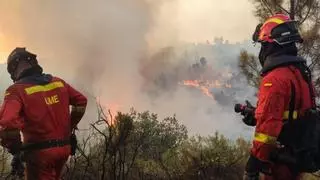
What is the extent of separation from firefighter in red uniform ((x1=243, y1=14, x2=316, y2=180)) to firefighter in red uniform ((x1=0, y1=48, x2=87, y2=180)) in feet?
6.26

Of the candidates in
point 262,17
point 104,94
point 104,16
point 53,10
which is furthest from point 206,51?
point 262,17

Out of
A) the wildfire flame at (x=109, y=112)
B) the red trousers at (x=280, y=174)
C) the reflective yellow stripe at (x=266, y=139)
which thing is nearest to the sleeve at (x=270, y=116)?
the reflective yellow stripe at (x=266, y=139)

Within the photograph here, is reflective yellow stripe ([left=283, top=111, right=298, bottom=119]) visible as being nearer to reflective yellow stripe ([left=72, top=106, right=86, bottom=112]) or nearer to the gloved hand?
the gloved hand

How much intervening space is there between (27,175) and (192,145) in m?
6.04

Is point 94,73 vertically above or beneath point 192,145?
above

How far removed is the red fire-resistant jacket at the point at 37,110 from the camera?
450 cm

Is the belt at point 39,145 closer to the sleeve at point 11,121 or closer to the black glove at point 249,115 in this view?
the sleeve at point 11,121

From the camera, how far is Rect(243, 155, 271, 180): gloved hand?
384 cm

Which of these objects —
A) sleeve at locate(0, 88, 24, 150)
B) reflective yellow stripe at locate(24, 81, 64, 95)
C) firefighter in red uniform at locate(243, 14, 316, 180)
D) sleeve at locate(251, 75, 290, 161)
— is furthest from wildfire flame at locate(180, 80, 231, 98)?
sleeve at locate(251, 75, 290, 161)

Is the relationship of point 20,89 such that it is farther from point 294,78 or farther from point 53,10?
point 53,10

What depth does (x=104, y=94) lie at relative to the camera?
2781 inches

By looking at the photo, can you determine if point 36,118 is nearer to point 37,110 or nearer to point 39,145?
point 37,110

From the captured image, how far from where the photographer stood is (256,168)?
3.85 meters

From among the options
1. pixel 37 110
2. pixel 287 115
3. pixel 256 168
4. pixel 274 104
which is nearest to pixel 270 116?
pixel 274 104
